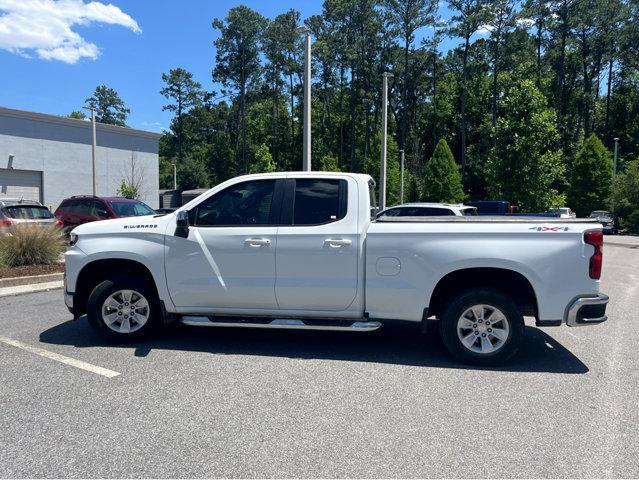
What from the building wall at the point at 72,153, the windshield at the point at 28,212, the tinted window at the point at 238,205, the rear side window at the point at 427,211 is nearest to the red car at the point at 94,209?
the windshield at the point at 28,212

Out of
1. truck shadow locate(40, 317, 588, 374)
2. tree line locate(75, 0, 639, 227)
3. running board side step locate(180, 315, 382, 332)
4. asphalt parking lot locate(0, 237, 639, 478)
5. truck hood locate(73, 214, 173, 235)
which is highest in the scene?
tree line locate(75, 0, 639, 227)

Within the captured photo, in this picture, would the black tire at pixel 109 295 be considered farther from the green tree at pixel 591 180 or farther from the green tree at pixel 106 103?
the green tree at pixel 106 103

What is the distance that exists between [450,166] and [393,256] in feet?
131

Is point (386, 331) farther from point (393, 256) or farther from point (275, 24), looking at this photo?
point (275, 24)

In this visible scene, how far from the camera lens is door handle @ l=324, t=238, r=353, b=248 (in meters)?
5.46

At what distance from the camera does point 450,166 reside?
43531 mm

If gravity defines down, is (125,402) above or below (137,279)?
below

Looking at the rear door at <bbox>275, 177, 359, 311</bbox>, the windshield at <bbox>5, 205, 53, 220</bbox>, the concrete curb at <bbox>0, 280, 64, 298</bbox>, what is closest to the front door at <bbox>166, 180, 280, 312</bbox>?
the rear door at <bbox>275, 177, 359, 311</bbox>

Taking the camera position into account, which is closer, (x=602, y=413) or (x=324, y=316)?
(x=602, y=413)

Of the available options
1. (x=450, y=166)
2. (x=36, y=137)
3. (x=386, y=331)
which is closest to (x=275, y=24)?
(x=450, y=166)

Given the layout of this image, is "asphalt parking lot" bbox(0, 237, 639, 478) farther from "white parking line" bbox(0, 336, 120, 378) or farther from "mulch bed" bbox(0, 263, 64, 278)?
"mulch bed" bbox(0, 263, 64, 278)

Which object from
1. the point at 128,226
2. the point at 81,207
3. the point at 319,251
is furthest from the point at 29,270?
the point at 319,251

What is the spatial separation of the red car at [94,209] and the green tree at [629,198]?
109 feet

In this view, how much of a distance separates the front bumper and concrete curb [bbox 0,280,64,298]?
906 centimetres
